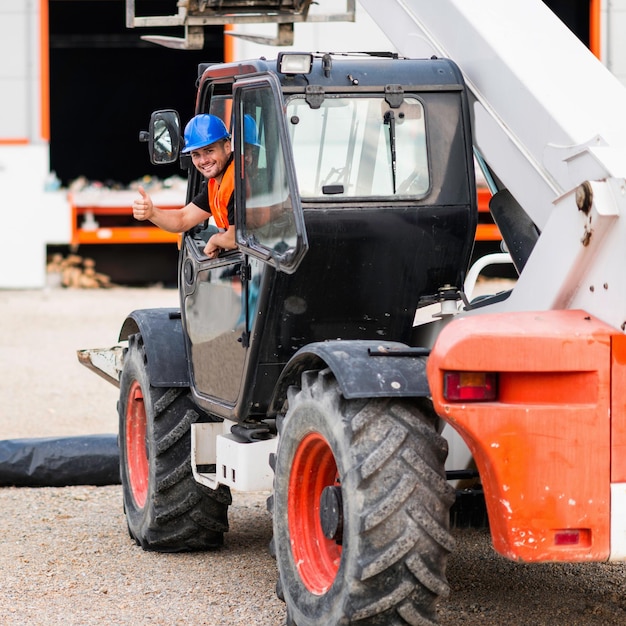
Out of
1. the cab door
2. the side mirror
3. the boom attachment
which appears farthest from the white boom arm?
the boom attachment

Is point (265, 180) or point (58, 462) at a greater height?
Answer: point (265, 180)

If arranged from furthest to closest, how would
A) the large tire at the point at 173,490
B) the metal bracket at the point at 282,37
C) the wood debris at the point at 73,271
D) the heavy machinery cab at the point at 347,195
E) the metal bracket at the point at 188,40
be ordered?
1. the wood debris at the point at 73,271
2. the metal bracket at the point at 282,37
3. the metal bracket at the point at 188,40
4. the large tire at the point at 173,490
5. the heavy machinery cab at the point at 347,195

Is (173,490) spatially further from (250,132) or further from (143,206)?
(250,132)

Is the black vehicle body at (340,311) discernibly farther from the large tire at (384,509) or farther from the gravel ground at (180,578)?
the gravel ground at (180,578)

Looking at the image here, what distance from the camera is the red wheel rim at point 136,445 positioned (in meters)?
6.67

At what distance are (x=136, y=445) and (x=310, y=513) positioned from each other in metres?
2.20

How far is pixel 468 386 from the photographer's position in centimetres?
397

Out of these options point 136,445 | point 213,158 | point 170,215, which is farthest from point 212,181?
point 136,445

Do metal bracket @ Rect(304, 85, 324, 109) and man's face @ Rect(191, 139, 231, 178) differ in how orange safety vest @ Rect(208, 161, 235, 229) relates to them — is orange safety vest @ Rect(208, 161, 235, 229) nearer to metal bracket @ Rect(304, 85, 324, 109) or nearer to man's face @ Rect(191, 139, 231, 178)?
man's face @ Rect(191, 139, 231, 178)

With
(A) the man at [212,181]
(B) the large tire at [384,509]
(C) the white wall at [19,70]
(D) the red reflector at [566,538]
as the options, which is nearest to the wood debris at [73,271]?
(C) the white wall at [19,70]

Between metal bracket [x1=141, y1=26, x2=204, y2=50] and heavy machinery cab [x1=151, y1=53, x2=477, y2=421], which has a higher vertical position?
metal bracket [x1=141, y1=26, x2=204, y2=50]

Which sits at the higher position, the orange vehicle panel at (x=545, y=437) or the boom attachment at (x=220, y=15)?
the boom attachment at (x=220, y=15)

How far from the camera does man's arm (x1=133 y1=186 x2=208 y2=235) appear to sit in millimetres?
5406

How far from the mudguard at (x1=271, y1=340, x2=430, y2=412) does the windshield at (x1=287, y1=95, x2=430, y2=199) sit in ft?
2.43
